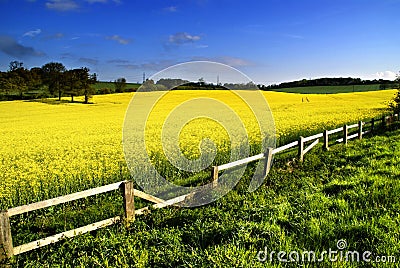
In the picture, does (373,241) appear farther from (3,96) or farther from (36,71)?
(36,71)

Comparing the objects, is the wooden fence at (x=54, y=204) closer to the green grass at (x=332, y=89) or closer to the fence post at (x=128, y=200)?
the fence post at (x=128, y=200)

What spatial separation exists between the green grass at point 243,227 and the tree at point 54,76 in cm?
6502

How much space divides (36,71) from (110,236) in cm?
9298

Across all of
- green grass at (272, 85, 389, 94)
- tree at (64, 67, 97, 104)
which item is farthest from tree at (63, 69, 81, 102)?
green grass at (272, 85, 389, 94)

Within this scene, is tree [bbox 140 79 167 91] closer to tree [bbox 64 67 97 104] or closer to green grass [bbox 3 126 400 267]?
green grass [bbox 3 126 400 267]

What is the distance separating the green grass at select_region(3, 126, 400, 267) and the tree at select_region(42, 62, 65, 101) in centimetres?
6502

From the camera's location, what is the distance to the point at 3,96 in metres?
73.4

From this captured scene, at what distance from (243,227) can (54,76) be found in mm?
71177

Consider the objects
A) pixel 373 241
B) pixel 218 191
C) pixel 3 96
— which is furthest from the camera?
pixel 3 96

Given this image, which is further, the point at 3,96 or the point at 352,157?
the point at 3,96

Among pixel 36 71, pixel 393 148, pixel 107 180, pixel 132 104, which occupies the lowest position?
pixel 107 180

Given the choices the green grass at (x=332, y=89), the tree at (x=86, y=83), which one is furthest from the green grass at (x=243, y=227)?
the green grass at (x=332, y=89)

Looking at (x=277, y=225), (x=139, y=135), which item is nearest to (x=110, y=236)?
(x=277, y=225)

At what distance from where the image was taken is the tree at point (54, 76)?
2638 inches
